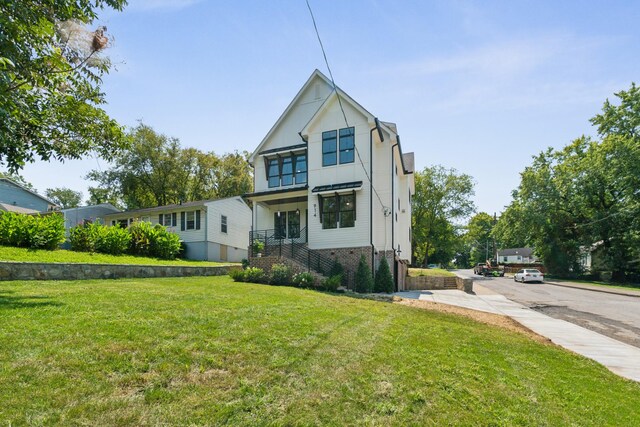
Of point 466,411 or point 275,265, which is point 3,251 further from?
point 466,411

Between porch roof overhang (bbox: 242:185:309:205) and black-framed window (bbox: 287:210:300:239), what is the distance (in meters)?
0.77

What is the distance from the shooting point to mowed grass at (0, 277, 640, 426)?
3219 mm

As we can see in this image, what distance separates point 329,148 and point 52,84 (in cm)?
1230

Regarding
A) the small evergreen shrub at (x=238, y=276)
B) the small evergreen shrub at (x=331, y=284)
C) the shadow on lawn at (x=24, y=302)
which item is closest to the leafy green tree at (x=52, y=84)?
the shadow on lawn at (x=24, y=302)

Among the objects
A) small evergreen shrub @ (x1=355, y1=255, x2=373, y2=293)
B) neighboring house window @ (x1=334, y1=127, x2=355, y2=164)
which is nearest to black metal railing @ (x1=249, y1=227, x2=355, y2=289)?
small evergreen shrub @ (x1=355, y1=255, x2=373, y2=293)

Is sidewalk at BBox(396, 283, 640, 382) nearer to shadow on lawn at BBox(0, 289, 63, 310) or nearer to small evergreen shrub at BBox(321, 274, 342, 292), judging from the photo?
small evergreen shrub at BBox(321, 274, 342, 292)

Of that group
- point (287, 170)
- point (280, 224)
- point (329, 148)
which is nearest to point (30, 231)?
point (280, 224)

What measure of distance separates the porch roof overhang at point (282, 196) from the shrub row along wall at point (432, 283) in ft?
27.3

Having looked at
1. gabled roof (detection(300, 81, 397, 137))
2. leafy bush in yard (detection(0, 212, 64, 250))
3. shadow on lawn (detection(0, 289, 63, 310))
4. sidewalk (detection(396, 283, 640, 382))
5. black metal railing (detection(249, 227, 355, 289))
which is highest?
gabled roof (detection(300, 81, 397, 137))

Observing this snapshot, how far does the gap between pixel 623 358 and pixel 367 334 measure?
5.09 metres

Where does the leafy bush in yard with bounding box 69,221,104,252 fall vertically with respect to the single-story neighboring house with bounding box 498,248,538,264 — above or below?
above

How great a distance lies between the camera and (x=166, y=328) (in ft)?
17.0

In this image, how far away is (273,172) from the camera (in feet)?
64.6

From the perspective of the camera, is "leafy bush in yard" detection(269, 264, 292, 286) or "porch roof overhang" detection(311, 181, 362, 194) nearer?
"leafy bush in yard" detection(269, 264, 292, 286)
